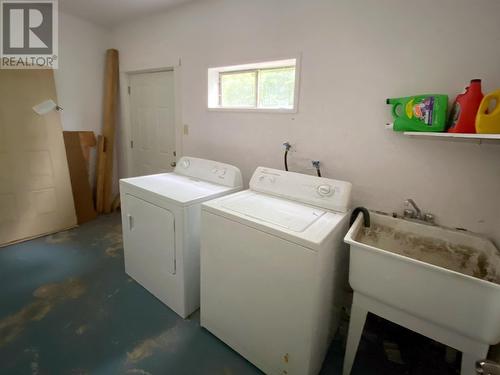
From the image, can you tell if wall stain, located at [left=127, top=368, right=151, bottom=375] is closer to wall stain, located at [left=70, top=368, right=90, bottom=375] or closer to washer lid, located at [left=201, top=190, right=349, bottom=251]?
wall stain, located at [left=70, top=368, right=90, bottom=375]

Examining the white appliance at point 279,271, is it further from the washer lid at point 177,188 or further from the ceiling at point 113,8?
the ceiling at point 113,8

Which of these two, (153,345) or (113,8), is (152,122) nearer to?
(113,8)

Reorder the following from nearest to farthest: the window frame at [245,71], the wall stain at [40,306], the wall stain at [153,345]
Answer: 1. the wall stain at [153,345]
2. the wall stain at [40,306]
3. the window frame at [245,71]

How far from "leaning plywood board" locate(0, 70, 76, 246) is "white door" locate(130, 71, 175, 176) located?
835 millimetres

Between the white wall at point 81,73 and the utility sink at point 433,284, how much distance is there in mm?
3574

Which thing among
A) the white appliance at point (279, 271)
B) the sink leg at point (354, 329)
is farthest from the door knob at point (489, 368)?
the white appliance at point (279, 271)

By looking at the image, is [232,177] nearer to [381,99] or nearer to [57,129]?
[381,99]

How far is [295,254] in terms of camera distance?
1207 millimetres

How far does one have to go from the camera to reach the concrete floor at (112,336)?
1.50 metres

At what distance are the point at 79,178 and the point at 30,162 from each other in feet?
1.83

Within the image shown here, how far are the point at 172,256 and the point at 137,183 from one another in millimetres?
676

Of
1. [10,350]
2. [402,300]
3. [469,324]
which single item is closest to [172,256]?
[10,350]

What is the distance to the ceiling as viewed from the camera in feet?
8.36

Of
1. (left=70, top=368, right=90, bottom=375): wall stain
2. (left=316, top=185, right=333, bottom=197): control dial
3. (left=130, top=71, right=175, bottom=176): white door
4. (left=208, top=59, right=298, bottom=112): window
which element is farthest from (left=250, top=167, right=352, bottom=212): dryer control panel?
(left=130, top=71, right=175, bottom=176): white door
